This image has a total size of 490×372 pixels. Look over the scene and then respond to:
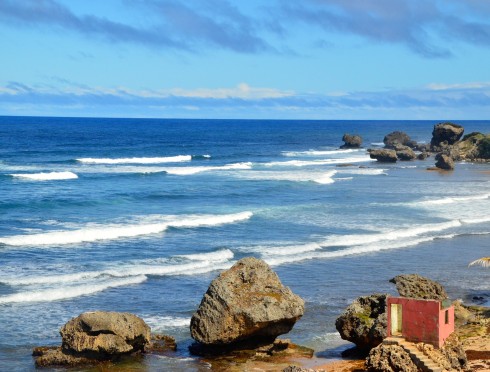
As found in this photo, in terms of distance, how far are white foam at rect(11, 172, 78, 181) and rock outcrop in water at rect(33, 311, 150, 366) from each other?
146ft

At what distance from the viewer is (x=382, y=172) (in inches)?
3044

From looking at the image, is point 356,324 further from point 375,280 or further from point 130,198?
point 130,198

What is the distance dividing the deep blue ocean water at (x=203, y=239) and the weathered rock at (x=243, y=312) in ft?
3.21

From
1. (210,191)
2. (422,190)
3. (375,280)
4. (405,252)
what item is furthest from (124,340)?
(422,190)

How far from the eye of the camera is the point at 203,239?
124 feet

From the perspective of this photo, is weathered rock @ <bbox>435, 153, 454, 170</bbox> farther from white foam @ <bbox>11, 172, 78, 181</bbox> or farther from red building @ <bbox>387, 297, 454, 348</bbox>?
red building @ <bbox>387, 297, 454, 348</bbox>

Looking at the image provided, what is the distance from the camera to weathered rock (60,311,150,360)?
20500 mm

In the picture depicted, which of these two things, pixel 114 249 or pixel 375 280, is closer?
pixel 375 280

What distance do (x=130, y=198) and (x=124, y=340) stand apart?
Result: 32.0 metres

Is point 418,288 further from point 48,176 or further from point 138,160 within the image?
point 138,160

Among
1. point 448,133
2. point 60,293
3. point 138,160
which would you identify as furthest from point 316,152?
point 60,293

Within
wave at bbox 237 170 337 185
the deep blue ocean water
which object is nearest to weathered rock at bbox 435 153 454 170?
the deep blue ocean water

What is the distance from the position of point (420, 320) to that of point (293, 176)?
51823 millimetres

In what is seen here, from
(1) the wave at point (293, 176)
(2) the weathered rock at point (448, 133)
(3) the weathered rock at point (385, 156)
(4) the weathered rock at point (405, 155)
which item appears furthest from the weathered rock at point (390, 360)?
(2) the weathered rock at point (448, 133)
